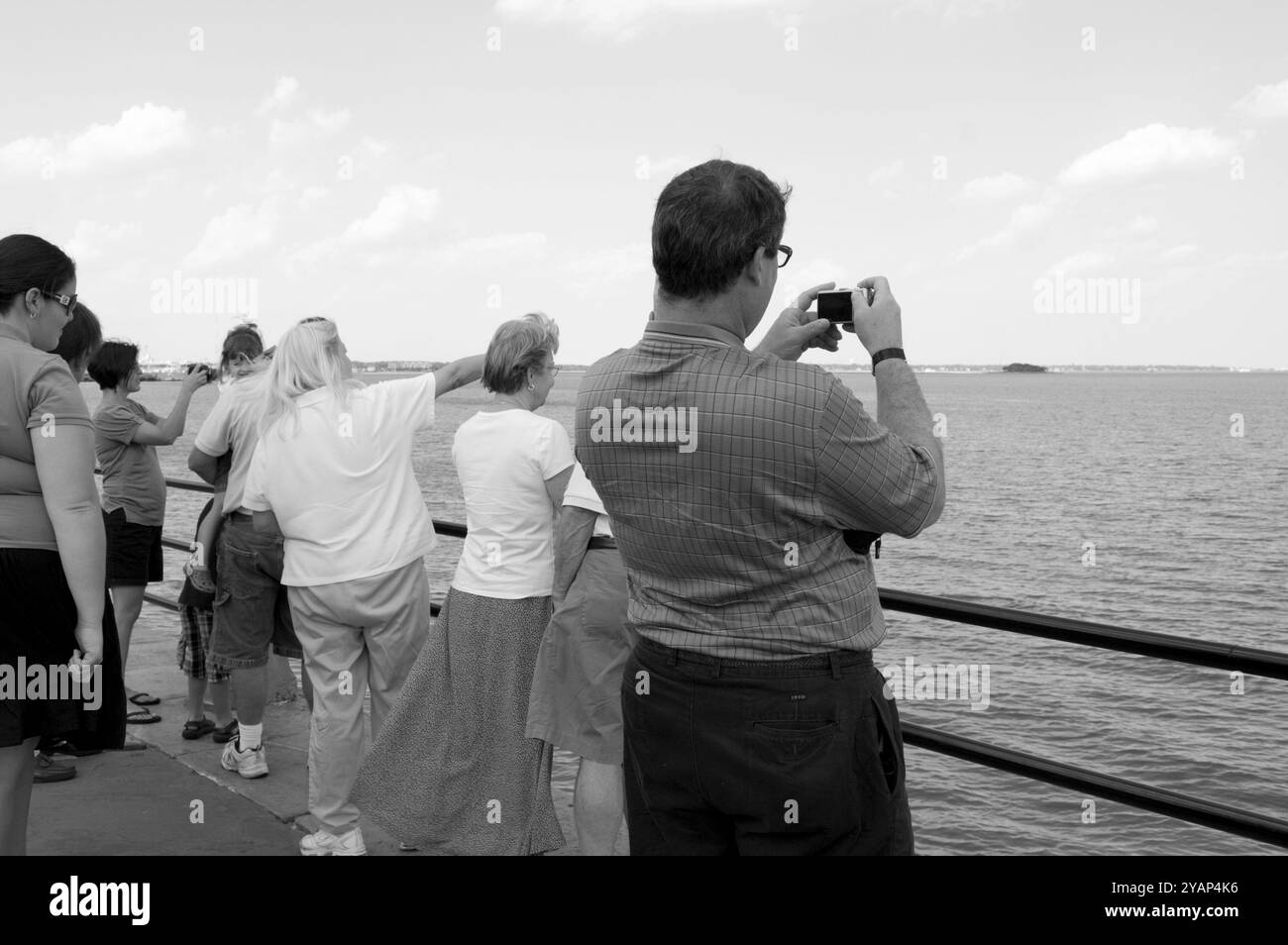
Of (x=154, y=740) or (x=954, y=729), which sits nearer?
(x=154, y=740)

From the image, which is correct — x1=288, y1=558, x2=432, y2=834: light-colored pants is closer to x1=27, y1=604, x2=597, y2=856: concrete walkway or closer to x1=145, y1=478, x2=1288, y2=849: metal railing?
x1=27, y1=604, x2=597, y2=856: concrete walkway

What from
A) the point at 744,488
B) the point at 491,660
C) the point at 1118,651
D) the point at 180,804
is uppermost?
the point at 744,488

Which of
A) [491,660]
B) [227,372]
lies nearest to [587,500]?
[491,660]

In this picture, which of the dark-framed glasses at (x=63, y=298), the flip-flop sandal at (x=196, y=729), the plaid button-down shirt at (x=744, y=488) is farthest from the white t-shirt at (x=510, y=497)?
the flip-flop sandal at (x=196, y=729)

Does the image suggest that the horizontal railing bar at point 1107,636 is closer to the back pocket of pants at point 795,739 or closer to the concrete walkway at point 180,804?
the back pocket of pants at point 795,739

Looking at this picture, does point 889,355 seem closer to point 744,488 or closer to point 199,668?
point 744,488

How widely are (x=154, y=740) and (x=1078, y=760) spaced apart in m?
10.8

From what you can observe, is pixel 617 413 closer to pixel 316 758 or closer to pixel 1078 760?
pixel 316 758

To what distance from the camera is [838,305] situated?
229 centimetres

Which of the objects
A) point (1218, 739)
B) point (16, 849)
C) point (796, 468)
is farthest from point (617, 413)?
point (1218, 739)

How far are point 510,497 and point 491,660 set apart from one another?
53cm

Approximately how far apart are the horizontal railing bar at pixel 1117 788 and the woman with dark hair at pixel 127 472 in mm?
3486

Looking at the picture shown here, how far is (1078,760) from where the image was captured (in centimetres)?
1306

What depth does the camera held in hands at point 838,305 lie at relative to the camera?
228 cm
